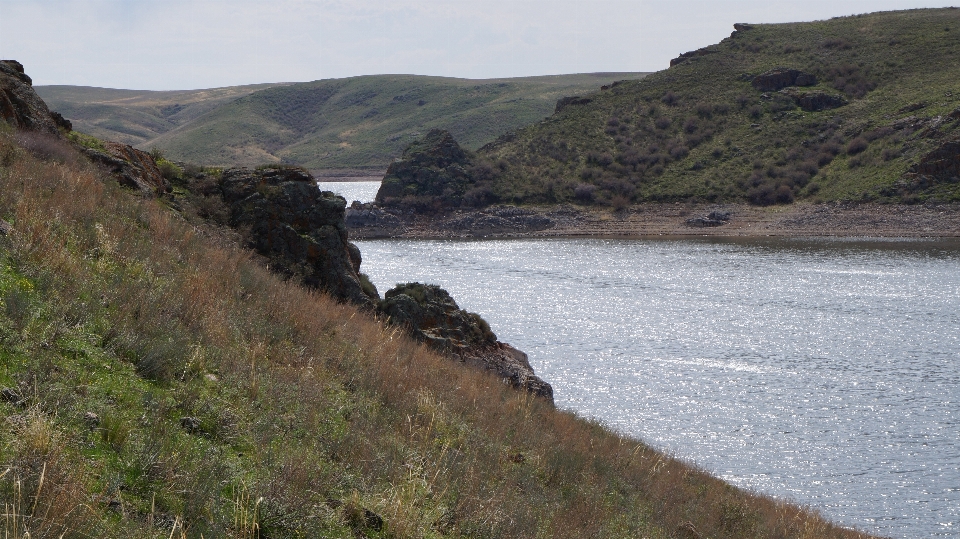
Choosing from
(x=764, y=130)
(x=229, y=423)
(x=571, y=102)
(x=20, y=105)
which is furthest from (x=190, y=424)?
(x=571, y=102)

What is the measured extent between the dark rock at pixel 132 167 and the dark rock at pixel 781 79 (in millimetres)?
86063

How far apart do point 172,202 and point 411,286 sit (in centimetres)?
579

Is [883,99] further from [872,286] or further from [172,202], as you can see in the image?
[172,202]

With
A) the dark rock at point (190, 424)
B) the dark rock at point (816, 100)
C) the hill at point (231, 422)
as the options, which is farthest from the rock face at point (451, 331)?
the dark rock at point (816, 100)

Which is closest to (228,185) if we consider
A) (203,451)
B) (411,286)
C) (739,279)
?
(411,286)

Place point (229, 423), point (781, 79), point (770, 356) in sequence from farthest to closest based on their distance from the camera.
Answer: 1. point (781, 79)
2. point (770, 356)
3. point (229, 423)

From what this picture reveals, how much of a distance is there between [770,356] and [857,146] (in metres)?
54.7

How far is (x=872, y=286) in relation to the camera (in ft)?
143

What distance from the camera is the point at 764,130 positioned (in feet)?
279

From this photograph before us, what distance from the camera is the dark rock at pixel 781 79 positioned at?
90250mm

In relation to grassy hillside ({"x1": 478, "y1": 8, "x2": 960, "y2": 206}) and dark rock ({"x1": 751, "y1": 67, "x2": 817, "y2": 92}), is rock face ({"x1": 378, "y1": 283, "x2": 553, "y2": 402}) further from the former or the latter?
dark rock ({"x1": 751, "y1": 67, "x2": 817, "y2": 92})

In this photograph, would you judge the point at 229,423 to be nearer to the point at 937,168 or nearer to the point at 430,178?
the point at 937,168

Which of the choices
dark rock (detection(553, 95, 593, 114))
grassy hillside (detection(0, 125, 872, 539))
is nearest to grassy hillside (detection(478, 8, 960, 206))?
dark rock (detection(553, 95, 593, 114))

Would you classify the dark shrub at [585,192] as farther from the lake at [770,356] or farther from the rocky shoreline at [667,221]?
the lake at [770,356]
